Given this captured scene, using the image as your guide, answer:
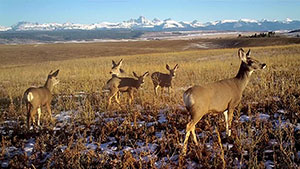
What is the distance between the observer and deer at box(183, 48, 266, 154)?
5.94m

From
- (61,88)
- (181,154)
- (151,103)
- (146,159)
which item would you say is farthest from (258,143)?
(61,88)

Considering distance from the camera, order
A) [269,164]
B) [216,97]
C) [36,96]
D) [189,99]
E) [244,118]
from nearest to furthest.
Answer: [269,164] → [189,99] → [216,97] → [244,118] → [36,96]

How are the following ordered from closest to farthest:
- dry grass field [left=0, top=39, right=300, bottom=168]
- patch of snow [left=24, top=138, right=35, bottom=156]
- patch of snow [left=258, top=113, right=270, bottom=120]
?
1. dry grass field [left=0, top=39, right=300, bottom=168]
2. patch of snow [left=24, top=138, right=35, bottom=156]
3. patch of snow [left=258, top=113, right=270, bottom=120]

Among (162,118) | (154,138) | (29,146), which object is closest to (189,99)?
(154,138)

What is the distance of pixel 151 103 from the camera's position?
32.9ft

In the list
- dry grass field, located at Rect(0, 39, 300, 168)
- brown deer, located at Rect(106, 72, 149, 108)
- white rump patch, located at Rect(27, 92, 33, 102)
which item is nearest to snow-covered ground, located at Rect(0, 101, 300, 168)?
dry grass field, located at Rect(0, 39, 300, 168)

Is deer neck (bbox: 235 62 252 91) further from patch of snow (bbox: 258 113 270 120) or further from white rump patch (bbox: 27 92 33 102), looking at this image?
white rump patch (bbox: 27 92 33 102)

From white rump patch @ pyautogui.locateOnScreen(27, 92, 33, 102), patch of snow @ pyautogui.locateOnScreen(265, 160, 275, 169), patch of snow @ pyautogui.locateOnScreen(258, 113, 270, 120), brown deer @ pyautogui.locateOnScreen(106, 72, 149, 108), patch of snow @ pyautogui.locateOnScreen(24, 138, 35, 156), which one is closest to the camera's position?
patch of snow @ pyautogui.locateOnScreen(265, 160, 275, 169)

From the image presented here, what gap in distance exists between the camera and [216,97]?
6336 mm

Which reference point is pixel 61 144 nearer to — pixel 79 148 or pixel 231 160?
pixel 79 148

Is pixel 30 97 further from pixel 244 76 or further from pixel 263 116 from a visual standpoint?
pixel 263 116

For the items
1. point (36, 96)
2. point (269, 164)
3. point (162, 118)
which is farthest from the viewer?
point (162, 118)

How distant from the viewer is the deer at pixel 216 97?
5.94 meters

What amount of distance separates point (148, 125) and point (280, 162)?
12.5 ft
